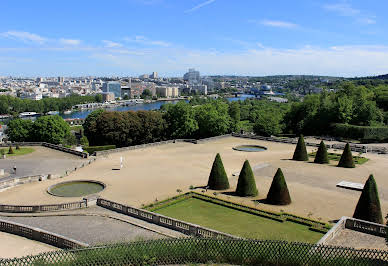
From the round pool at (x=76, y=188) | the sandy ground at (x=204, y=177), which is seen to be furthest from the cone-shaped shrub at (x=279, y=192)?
the round pool at (x=76, y=188)

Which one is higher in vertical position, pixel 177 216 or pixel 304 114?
pixel 304 114

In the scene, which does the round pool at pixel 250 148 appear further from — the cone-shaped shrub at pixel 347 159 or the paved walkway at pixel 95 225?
the paved walkway at pixel 95 225

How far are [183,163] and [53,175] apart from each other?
49.3ft

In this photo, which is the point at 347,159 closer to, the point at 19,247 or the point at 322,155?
the point at 322,155

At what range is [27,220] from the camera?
23391 mm

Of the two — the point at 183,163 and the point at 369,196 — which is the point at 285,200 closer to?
the point at 369,196

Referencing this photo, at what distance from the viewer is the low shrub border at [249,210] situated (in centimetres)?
2291

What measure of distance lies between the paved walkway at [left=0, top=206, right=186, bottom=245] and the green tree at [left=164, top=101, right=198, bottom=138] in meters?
40.4

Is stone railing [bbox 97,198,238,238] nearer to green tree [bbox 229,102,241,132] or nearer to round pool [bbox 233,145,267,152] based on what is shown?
round pool [bbox 233,145,267,152]

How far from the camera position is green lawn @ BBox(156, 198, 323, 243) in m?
21.5

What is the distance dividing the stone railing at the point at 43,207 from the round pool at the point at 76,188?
4391 millimetres

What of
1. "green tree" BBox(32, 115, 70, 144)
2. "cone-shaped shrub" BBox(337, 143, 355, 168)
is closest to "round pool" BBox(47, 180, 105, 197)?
"cone-shaped shrub" BBox(337, 143, 355, 168)

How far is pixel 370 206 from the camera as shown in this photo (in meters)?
22.3

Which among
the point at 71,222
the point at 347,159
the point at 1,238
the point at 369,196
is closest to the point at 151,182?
the point at 71,222
